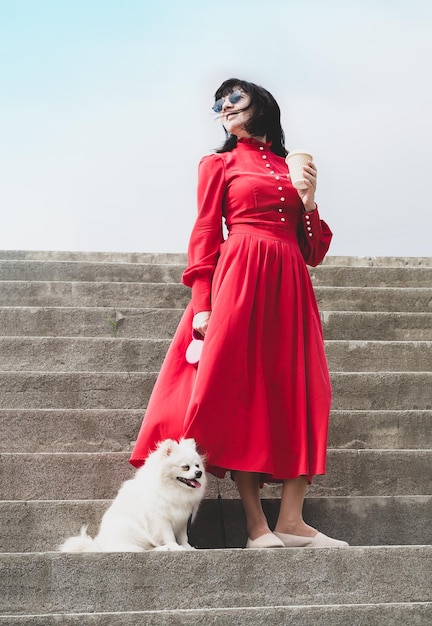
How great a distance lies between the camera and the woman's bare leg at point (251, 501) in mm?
4281

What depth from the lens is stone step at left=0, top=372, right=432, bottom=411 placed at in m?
5.62

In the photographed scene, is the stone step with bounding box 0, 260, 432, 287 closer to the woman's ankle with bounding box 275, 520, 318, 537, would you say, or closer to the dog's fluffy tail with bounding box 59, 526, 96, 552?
the woman's ankle with bounding box 275, 520, 318, 537

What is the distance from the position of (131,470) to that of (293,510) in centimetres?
87

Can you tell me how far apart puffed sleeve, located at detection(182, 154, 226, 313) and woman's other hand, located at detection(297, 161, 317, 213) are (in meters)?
0.35

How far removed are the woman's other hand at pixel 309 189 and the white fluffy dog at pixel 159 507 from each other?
111 cm

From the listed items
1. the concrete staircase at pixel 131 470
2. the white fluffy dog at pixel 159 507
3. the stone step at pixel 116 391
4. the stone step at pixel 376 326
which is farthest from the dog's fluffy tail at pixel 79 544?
the stone step at pixel 376 326

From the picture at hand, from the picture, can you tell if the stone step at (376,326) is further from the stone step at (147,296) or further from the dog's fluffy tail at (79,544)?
the dog's fluffy tail at (79,544)

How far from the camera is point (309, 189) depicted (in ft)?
14.6

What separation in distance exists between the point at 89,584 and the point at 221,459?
32.1 inches

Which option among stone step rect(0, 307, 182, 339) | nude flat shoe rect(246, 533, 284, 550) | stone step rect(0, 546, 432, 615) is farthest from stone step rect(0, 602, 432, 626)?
stone step rect(0, 307, 182, 339)

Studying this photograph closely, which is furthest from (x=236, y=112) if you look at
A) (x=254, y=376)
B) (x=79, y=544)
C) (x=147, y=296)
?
(x=147, y=296)

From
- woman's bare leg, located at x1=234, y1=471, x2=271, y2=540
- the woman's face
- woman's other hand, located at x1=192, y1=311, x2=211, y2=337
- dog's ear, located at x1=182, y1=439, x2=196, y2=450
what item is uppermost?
the woman's face

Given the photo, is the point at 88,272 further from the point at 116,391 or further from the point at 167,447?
the point at 167,447

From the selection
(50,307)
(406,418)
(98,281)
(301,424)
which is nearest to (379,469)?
(406,418)
